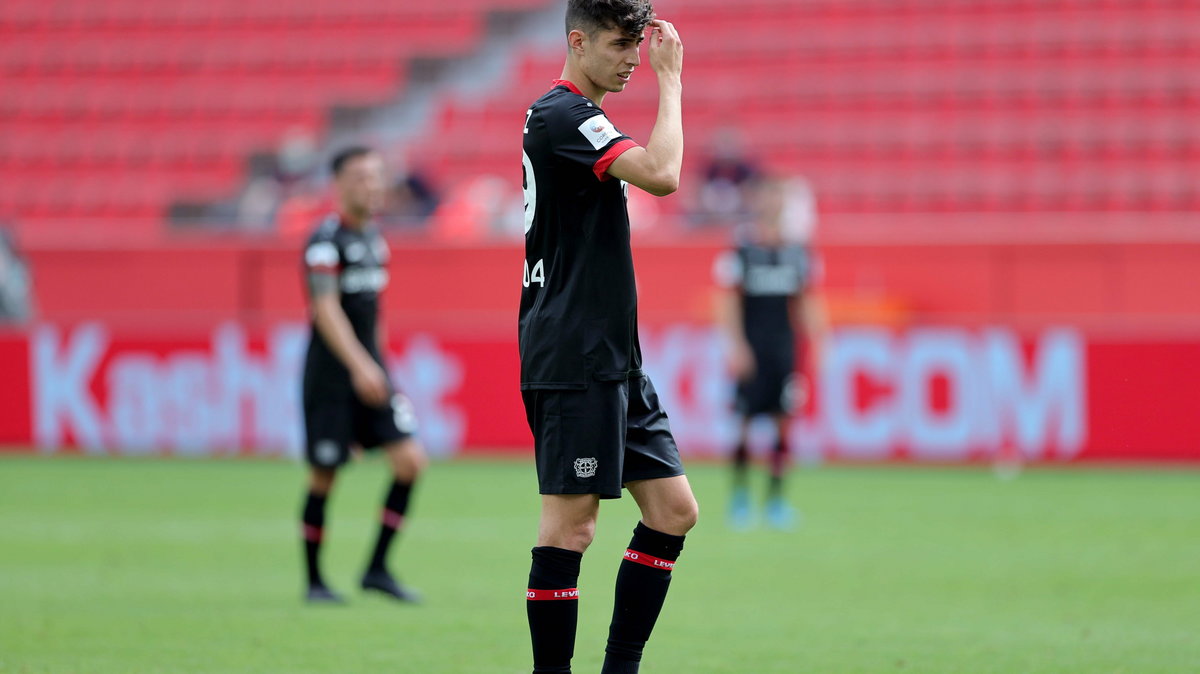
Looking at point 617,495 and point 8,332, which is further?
point 8,332

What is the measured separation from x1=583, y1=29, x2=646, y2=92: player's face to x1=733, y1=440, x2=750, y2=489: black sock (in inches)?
265

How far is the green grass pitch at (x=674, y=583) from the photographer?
20.9ft

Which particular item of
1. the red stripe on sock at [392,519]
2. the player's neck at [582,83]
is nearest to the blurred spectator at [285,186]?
the red stripe on sock at [392,519]

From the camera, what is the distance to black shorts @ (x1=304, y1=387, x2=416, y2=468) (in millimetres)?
8016

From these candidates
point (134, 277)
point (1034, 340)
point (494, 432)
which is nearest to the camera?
point (1034, 340)

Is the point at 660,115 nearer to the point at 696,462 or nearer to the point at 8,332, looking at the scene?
the point at 696,462

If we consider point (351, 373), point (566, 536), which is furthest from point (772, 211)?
point (566, 536)

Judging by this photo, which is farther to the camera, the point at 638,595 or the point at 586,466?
the point at 638,595

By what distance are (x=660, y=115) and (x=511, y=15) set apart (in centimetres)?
→ 1825

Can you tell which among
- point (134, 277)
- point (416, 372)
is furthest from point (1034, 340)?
point (134, 277)

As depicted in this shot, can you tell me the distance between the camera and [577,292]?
15.1 ft

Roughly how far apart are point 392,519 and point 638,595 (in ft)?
11.3

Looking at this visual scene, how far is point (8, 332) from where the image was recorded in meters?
16.3

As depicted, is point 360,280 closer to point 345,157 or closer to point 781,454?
point 345,157
